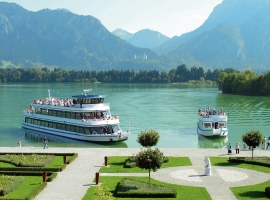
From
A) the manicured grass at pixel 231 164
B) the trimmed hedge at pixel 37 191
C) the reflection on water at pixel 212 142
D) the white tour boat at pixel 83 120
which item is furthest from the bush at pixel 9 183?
the reflection on water at pixel 212 142

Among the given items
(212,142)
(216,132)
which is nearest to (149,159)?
(212,142)

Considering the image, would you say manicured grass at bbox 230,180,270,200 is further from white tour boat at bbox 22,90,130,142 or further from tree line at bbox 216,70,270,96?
tree line at bbox 216,70,270,96

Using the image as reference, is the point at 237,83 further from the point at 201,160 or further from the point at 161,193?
the point at 161,193

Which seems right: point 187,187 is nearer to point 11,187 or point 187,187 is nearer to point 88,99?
point 11,187

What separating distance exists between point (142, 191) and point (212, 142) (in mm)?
40045

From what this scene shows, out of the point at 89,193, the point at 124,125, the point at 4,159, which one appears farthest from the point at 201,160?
the point at 124,125

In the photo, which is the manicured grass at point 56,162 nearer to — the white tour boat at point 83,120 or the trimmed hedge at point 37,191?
the trimmed hedge at point 37,191

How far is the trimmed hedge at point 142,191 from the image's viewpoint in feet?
107

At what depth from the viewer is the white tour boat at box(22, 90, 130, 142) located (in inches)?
2655

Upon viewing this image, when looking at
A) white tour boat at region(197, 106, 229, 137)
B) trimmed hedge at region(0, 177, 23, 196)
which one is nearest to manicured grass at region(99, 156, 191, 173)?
trimmed hedge at region(0, 177, 23, 196)

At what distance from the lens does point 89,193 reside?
33.4 m

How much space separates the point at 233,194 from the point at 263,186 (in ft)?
13.2

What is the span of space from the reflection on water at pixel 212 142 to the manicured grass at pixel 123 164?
71.3 feet

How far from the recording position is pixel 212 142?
71.1 meters
